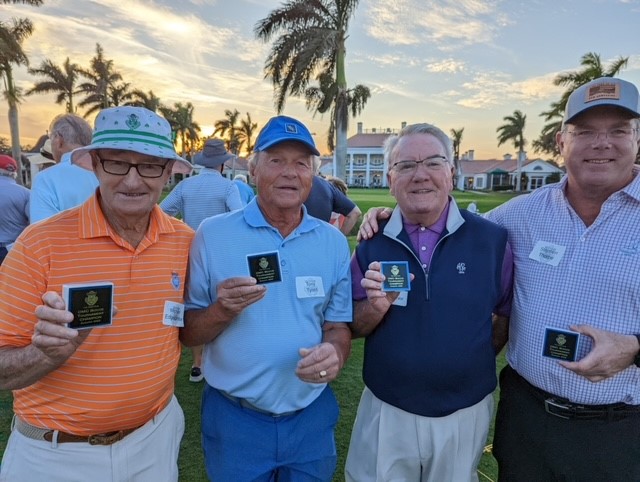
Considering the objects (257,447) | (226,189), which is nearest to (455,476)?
(257,447)

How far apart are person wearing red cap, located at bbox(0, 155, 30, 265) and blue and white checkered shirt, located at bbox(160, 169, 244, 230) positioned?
6.04 feet

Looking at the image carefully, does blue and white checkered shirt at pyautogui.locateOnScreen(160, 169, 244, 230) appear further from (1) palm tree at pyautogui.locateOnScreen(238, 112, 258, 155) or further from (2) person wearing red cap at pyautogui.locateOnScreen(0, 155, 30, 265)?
(1) palm tree at pyautogui.locateOnScreen(238, 112, 258, 155)

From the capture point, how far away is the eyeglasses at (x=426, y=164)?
100 inches

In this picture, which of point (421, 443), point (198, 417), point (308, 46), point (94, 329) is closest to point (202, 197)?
point (198, 417)

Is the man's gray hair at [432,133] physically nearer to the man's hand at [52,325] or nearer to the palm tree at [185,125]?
the man's hand at [52,325]

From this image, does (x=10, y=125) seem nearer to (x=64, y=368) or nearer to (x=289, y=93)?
(x=289, y=93)

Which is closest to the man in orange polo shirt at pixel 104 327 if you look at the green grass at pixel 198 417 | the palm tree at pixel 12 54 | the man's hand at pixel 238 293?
the man's hand at pixel 238 293

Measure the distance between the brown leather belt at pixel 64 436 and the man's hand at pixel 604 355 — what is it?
224 centimetres

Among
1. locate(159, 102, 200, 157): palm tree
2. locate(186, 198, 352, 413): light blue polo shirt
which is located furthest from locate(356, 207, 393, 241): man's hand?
locate(159, 102, 200, 157): palm tree

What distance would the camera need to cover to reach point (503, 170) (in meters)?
81.6

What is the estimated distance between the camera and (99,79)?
45906mm

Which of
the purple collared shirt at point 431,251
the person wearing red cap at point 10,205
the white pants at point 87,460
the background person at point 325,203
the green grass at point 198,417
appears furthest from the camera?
the background person at point 325,203

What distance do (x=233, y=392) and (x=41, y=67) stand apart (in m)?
48.9

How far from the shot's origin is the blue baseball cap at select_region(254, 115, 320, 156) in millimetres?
2312
